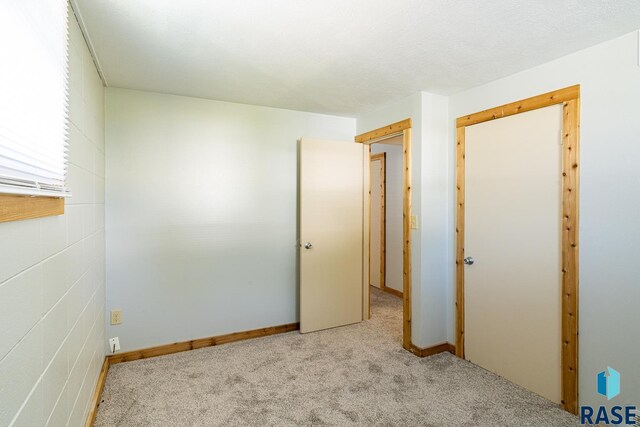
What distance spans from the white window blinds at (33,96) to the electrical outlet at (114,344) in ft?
6.23

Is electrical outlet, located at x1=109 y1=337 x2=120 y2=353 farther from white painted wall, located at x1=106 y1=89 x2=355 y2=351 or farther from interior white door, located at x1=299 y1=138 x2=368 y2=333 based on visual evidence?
interior white door, located at x1=299 y1=138 x2=368 y2=333

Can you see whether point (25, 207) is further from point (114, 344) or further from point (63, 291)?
point (114, 344)

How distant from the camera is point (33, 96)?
994 mm

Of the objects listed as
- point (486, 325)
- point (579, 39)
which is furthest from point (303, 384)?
point (579, 39)

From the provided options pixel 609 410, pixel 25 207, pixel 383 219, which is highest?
pixel 25 207

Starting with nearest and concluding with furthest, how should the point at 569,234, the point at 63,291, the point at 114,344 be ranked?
the point at 63,291 → the point at 569,234 → the point at 114,344

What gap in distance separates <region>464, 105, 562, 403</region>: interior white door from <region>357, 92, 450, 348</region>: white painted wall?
0.22 m

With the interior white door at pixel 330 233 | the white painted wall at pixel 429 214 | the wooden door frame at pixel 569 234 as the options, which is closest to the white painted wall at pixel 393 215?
the interior white door at pixel 330 233

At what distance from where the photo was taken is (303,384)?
2.38m

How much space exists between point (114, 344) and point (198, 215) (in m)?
1.27

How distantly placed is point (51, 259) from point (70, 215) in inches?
15.6

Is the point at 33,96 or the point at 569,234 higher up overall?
the point at 33,96

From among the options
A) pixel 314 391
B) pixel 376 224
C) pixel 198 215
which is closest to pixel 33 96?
pixel 198 215

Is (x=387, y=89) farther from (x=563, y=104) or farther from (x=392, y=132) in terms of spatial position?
(x=563, y=104)
